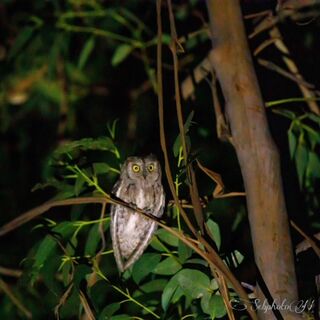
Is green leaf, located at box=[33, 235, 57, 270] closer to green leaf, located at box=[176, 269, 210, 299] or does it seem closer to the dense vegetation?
the dense vegetation

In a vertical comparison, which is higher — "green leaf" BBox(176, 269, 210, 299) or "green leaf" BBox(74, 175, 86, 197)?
"green leaf" BBox(74, 175, 86, 197)

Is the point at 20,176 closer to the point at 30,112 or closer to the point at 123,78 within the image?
the point at 30,112

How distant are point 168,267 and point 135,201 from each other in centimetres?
55

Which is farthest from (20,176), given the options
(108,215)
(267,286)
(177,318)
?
(267,286)

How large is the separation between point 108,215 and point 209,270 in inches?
17.3

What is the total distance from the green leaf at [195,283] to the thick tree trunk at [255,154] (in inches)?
5.4

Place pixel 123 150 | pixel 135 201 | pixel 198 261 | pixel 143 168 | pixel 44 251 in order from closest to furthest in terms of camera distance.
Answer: pixel 198 261 → pixel 44 251 → pixel 123 150 → pixel 143 168 → pixel 135 201

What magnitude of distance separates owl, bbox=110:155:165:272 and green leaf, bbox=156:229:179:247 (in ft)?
0.66

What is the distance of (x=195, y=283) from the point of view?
1604 millimetres

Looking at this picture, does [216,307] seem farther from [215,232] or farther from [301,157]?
[301,157]

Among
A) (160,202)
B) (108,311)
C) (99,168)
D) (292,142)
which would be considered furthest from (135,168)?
(108,311)

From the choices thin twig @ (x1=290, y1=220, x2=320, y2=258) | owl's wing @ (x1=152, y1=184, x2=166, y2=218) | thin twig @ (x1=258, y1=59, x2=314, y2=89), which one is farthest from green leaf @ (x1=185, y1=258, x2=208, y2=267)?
thin twig @ (x1=258, y1=59, x2=314, y2=89)

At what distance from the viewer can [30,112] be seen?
405 cm

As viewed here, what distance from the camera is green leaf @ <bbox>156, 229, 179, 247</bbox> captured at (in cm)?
180
